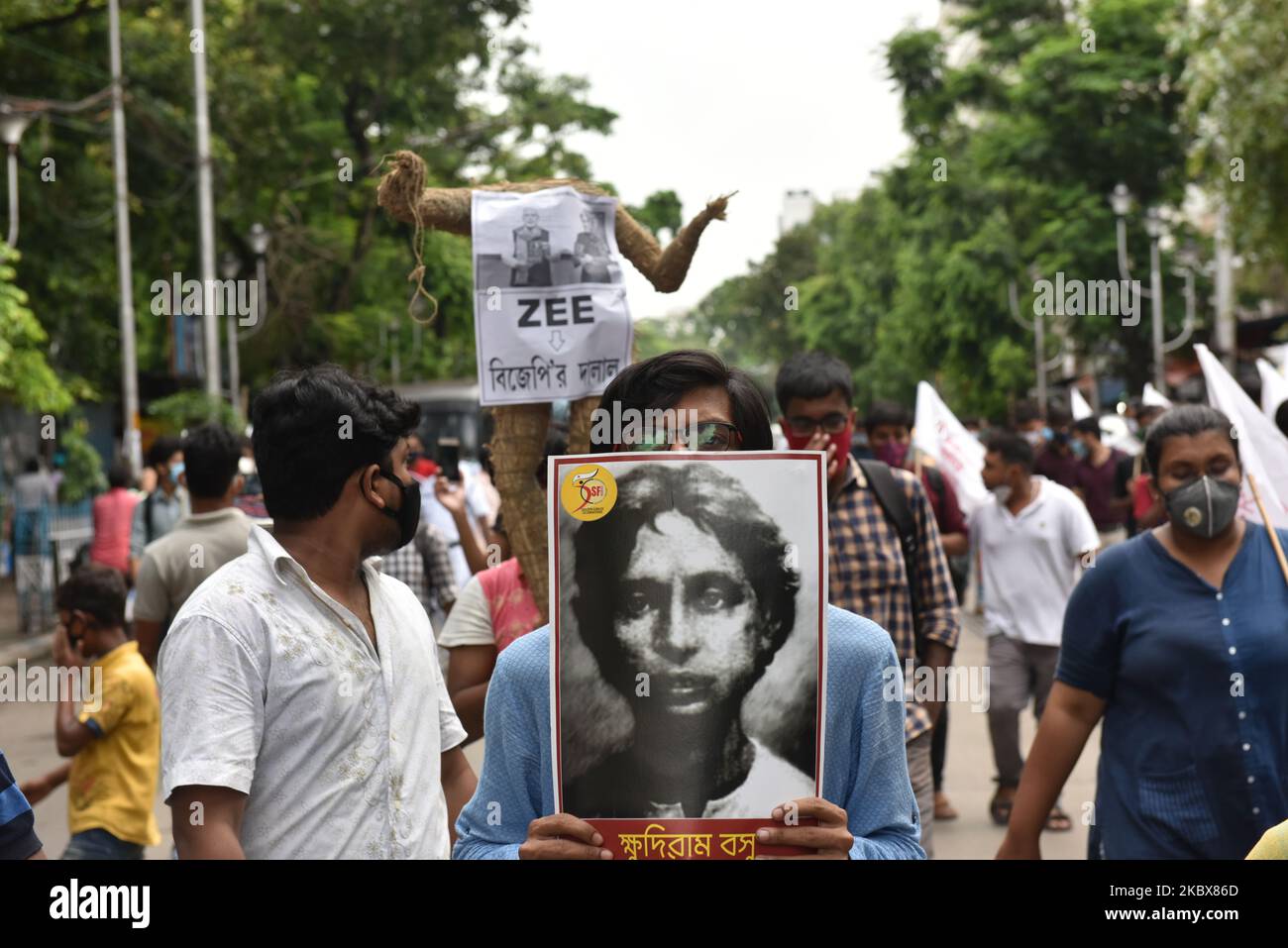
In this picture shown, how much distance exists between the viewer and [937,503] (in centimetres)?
802

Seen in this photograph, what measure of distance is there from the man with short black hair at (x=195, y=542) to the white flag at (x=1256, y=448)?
320 cm

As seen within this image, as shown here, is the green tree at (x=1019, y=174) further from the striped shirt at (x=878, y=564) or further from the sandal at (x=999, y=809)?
the striped shirt at (x=878, y=564)

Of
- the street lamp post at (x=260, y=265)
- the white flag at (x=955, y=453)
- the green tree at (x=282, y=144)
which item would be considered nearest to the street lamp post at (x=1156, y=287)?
the green tree at (x=282, y=144)

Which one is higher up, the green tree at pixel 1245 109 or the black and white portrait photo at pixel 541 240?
the green tree at pixel 1245 109

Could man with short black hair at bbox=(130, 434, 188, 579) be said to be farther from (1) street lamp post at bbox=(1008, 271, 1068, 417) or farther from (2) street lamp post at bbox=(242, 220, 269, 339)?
(1) street lamp post at bbox=(1008, 271, 1068, 417)

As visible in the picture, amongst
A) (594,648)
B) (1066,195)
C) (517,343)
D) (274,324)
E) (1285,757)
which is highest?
(1066,195)

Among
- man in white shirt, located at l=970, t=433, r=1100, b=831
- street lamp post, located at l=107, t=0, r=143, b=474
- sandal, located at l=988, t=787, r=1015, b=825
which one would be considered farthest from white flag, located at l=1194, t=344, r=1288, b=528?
street lamp post, located at l=107, t=0, r=143, b=474

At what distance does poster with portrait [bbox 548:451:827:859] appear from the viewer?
1814mm

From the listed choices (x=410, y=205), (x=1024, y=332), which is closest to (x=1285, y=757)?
(x=410, y=205)

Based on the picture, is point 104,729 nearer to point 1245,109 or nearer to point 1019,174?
point 1245,109

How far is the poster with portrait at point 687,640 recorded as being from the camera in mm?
1814
